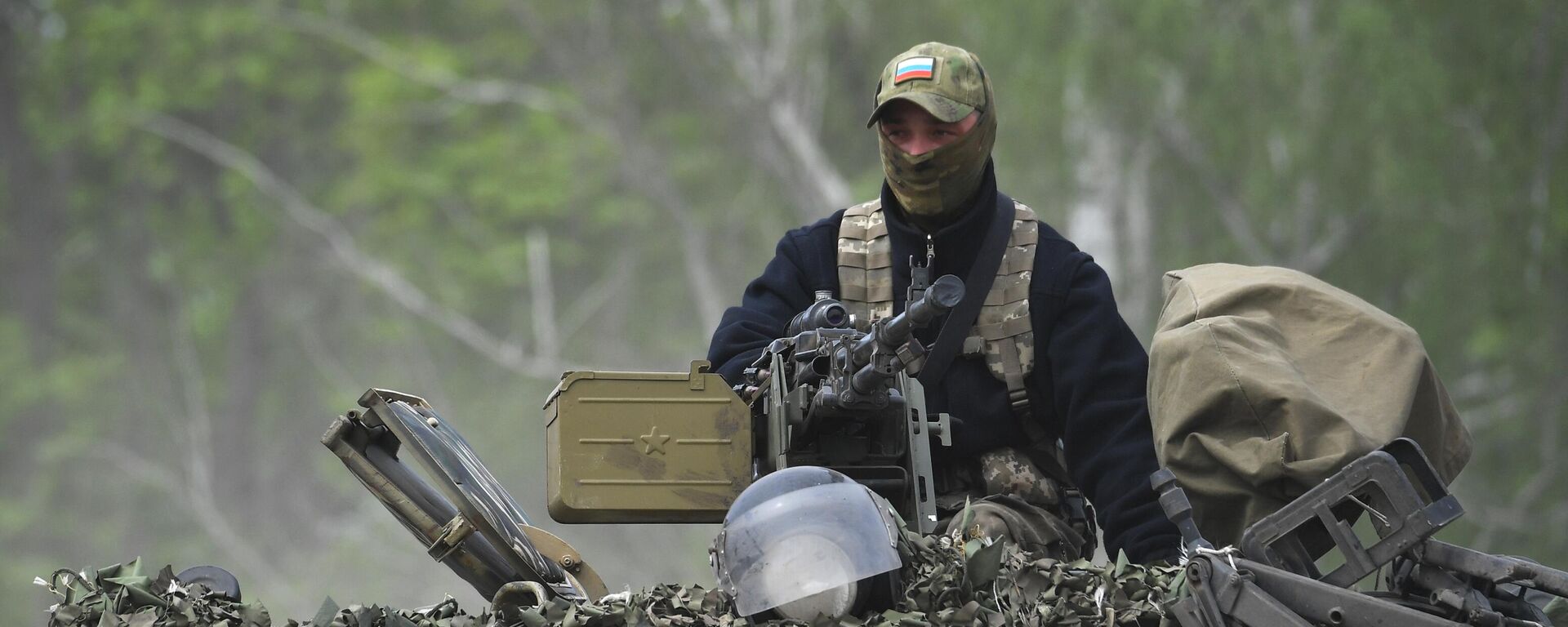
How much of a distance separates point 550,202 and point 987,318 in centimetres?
1648

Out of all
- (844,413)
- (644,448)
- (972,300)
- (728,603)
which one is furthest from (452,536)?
(972,300)

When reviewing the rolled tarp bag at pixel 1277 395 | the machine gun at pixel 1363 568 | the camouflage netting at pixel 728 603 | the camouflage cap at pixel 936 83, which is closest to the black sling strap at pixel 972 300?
the camouflage cap at pixel 936 83

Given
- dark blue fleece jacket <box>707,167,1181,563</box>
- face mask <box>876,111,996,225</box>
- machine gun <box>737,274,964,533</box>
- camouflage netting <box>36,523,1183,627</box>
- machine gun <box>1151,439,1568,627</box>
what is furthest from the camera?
face mask <box>876,111,996,225</box>

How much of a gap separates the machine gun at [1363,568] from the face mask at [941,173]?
1.29 metres

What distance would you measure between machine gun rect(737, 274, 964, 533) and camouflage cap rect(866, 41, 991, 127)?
535 mm

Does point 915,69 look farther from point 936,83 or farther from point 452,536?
point 452,536

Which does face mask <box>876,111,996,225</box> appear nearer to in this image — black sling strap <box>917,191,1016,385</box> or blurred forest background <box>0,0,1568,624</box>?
black sling strap <box>917,191,1016,385</box>

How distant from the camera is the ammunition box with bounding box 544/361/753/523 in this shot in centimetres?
391

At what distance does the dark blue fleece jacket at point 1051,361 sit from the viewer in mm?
4316

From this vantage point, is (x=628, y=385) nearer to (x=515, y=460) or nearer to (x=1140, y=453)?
(x=1140, y=453)

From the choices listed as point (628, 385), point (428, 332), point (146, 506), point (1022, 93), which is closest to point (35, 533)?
point (146, 506)

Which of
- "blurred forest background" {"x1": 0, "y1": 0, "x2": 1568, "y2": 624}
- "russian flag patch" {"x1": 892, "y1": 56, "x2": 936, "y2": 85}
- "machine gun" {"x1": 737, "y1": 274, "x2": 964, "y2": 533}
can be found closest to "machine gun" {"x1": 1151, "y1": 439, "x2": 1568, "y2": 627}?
"machine gun" {"x1": 737, "y1": 274, "x2": 964, "y2": 533}

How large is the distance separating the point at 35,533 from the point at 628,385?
20.3 meters

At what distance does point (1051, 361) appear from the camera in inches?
178
